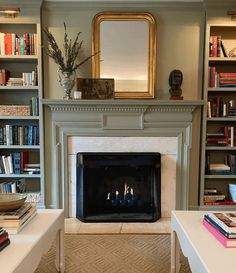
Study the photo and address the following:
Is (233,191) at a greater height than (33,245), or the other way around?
(33,245)

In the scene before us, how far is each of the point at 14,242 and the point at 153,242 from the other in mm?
1524

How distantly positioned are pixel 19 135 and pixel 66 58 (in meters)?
1.00

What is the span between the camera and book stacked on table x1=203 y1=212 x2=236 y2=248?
62.1 inches

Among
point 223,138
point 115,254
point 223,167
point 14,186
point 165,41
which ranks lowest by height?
point 115,254

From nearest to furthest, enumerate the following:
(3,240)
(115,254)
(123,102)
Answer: (3,240)
(115,254)
(123,102)

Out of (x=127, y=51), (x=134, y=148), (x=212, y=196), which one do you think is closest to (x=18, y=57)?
(x=127, y=51)

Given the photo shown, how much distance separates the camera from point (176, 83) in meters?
3.28

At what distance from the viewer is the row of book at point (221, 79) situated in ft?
11.0

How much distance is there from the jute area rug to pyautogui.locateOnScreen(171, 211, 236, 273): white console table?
0.96ft

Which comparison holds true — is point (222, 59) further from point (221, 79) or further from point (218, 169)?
point (218, 169)

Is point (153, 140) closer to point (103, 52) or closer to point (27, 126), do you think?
Result: point (103, 52)

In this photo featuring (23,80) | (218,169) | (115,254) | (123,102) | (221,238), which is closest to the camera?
(221,238)

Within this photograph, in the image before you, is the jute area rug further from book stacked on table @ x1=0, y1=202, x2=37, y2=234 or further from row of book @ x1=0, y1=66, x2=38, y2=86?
row of book @ x1=0, y1=66, x2=38, y2=86

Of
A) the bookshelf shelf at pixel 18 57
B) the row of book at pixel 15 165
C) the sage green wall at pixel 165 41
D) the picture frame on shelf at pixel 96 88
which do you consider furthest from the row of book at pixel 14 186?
the bookshelf shelf at pixel 18 57
